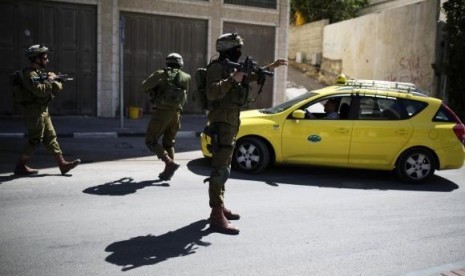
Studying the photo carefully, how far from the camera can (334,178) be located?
8.20 metres

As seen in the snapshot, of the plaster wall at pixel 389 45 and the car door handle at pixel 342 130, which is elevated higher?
the plaster wall at pixel 389 45

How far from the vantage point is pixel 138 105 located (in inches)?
632

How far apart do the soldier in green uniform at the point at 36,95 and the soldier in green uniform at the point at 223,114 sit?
301cm

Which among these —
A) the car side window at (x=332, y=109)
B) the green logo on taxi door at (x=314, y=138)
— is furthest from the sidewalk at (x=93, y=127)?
the green logo on taxi door at (x=314, y=138)

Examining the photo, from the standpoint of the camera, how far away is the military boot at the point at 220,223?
5148 mm

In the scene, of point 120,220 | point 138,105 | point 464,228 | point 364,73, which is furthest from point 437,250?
point 364,73

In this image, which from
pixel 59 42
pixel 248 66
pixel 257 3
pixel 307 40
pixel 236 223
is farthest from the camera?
pixel 307 40

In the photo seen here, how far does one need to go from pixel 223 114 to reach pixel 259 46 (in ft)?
43.6

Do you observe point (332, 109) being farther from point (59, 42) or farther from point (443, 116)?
point (59, 42)

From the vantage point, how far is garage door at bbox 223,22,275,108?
1756cm

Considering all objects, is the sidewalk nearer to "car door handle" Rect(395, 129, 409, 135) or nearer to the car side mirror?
the car side mirror

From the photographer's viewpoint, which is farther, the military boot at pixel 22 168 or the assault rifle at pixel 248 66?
the military boot at pixel 22 168

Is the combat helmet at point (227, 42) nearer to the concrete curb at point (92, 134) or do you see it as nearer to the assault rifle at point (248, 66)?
the assault rifle at point (248, 66)

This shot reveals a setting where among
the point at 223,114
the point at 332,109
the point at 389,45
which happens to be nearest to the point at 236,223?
the point at 223,114
